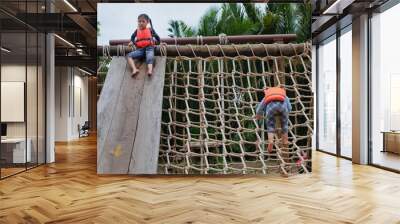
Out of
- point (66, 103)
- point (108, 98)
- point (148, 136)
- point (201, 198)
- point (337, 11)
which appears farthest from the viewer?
point (66, 103)

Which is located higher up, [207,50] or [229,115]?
[207,50]

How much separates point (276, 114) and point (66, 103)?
10.6 m

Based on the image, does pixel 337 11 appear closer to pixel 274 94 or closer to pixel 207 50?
pixel 274 94

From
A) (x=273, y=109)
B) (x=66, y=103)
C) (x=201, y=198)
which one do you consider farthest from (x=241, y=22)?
(x=66, y=103)

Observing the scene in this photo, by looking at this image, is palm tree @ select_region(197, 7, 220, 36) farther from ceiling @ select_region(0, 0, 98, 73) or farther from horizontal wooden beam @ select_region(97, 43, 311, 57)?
ceiling @ select_region(0, 0, 98, 73)

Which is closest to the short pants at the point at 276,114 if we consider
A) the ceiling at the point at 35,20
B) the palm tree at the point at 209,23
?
the palm tree at the point at 209,23

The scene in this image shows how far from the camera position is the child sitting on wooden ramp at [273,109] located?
577 centimetres

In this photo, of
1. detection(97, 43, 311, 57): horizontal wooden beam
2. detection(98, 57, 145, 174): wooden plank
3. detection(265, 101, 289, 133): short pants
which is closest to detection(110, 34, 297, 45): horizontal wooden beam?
detection(97, 43, 311, 57): horizontal wooden beam

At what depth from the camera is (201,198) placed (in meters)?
4.39

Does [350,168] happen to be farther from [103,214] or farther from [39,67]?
[39,67]

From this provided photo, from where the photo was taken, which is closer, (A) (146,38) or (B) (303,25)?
(A) (146,38)

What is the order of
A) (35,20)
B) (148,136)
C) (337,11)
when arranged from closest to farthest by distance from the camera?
(148,136)
(35,20)
(337,11)

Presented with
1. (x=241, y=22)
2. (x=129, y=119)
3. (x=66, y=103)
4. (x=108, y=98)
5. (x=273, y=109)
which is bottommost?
(x=129, y=119)

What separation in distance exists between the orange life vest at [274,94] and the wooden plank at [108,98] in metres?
2.14
